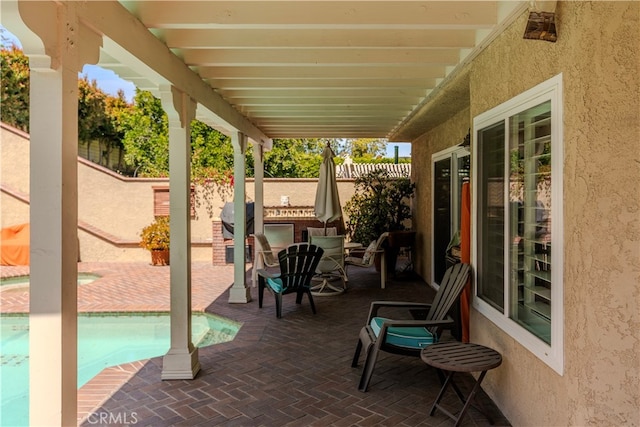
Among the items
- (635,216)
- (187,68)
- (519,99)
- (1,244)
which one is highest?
(187,68)

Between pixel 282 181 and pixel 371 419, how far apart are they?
9.06 meters

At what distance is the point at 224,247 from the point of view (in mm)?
10430

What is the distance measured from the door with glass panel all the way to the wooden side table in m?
2.87

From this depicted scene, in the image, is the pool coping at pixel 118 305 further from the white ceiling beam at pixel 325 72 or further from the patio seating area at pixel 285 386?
the white ceiling beam at pixel 325 72

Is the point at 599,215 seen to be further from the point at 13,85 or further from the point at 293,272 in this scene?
the point at 13,85

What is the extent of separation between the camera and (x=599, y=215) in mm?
2031

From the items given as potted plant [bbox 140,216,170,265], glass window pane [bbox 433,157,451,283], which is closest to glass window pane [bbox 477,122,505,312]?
glass window pane [bbox 433,157,451,283]

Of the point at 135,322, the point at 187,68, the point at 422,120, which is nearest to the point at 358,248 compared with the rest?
the point at 422,120

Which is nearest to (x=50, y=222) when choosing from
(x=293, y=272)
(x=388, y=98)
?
(x=293, y=272)

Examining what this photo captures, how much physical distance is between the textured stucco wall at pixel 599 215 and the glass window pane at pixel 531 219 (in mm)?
317

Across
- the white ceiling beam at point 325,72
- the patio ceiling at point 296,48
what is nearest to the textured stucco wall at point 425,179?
the patio ceiling at point 296,48

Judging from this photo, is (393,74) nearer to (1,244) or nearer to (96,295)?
(96,295)

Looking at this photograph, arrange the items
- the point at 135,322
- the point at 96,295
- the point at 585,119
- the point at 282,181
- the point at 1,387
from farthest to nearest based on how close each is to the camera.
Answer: the point at 282,181 → the point at 96,295 → the point at 135,322 → the point at 1,387 → the point at 585,119

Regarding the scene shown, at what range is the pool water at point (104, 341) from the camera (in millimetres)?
4391
